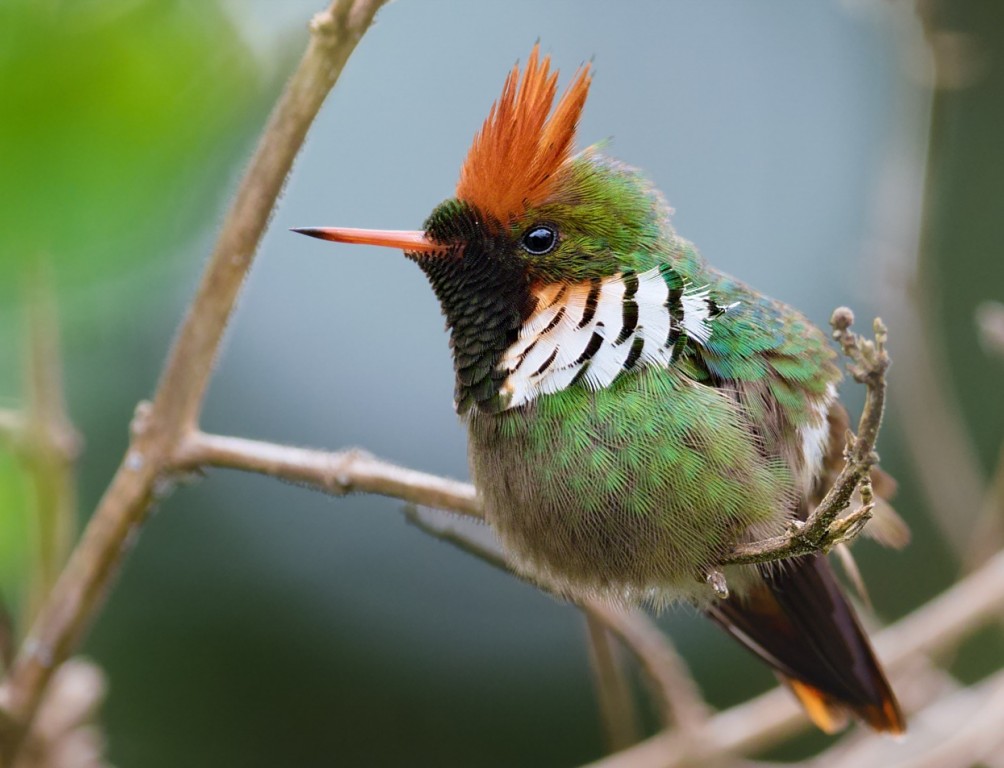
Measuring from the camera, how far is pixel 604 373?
6.38 ft

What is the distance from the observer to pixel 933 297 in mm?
3459

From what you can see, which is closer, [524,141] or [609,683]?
[524,141]

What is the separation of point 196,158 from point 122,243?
0.64 ft

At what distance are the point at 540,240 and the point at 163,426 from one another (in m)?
0.74

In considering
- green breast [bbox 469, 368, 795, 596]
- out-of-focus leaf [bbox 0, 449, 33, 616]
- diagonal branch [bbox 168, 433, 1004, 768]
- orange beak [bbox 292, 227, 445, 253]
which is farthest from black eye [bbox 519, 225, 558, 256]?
out-of-focus leaf [bbox 0, 449, 33, 616]

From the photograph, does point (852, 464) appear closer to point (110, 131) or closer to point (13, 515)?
point (110, 131)

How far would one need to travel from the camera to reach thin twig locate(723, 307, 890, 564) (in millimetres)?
1274

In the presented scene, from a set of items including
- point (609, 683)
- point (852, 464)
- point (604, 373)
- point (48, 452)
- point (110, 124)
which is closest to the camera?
point (852, 464)

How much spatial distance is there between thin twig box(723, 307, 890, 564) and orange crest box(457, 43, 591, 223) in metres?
0.77

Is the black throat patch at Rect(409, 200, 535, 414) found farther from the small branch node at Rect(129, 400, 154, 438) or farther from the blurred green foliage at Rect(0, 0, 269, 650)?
the small branch node at Rect(129, 400, 154, 438)

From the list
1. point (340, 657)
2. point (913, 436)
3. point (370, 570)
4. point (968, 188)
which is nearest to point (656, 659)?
point (913, 436)

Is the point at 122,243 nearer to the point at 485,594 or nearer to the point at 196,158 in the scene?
the point at 196,158

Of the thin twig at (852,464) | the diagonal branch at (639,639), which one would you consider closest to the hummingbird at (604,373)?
the diagonal branch at (639,639)

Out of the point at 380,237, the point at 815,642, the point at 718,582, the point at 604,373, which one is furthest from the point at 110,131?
the point at 815,642
